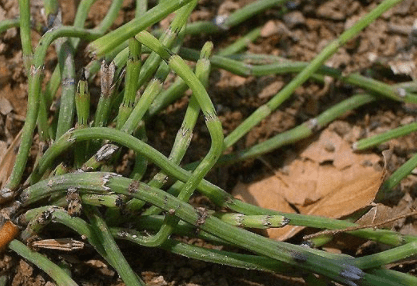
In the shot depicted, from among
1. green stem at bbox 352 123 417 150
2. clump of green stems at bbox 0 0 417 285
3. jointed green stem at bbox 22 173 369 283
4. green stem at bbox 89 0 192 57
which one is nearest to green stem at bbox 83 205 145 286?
clump of green stems at bbox 0 0 417 285

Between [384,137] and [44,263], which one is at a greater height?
[384,137]

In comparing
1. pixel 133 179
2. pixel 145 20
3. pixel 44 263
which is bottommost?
pixel 44 263

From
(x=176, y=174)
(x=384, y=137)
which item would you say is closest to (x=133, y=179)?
(x=176, y=174)

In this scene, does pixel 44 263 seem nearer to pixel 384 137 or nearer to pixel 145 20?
pixel 145 20

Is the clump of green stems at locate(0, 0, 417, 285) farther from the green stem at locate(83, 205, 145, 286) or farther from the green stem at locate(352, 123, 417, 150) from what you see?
the green stem at locate(352, 123, 417, 150)

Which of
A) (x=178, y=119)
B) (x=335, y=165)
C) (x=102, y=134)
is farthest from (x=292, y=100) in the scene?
(x=102, y=134)

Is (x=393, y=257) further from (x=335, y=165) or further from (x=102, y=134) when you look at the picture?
(x=102, y=134)

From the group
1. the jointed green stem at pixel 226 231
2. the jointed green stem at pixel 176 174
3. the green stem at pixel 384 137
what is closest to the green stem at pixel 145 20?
the jointed green stem at pixel 176 174

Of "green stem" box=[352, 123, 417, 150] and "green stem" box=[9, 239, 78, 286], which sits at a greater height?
"green stem" box=[352, 123, 417, 150]

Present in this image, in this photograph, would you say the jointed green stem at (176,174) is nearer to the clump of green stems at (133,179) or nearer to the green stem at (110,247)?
the clump of green stems at (133,179)
